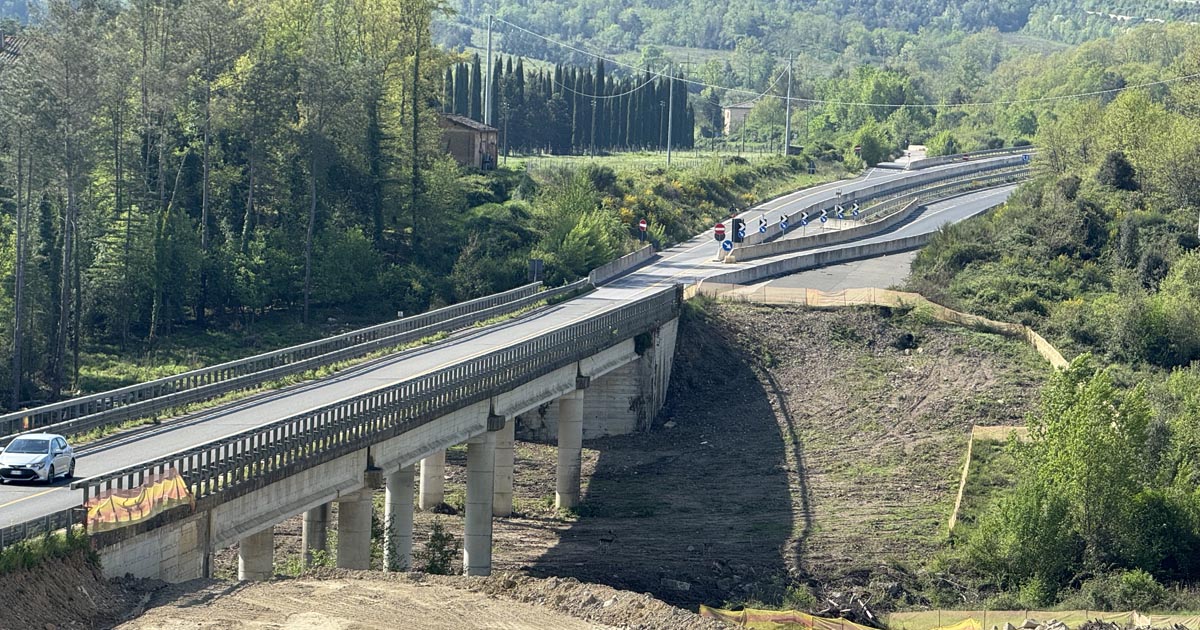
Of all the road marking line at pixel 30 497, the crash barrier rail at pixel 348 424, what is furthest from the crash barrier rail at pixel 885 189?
the road marking line at pixel 30 497

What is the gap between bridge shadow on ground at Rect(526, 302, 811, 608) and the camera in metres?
54.9

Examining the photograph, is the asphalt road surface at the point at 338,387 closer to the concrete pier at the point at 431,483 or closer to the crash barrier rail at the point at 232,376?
the crash barrier rail at the point at 232,376

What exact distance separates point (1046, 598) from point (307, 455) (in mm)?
22757

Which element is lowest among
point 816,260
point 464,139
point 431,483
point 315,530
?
point 431,483

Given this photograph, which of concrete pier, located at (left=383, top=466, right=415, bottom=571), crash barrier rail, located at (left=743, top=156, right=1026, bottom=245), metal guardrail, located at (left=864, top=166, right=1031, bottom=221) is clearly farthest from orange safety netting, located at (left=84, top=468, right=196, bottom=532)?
metal guardrail, located at (left=864, top=166, right=1031, bottom=221)

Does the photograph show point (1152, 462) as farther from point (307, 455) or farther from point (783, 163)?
point (783, 163)

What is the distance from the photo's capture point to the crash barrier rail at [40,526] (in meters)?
32.6

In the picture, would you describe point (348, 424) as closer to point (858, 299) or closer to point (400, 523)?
point (400, 523)

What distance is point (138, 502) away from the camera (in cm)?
3575

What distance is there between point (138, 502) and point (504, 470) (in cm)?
2770

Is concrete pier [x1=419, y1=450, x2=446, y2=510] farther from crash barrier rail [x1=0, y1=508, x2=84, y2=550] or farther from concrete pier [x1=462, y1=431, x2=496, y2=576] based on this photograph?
crash barrier rail [x1=0, y1=508, x2=84, y2=550]

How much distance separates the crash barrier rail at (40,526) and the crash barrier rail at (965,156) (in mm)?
134429

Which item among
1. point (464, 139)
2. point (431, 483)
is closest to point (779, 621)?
point (431, 483)

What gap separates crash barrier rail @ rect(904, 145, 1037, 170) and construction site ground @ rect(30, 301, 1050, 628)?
263 feet
